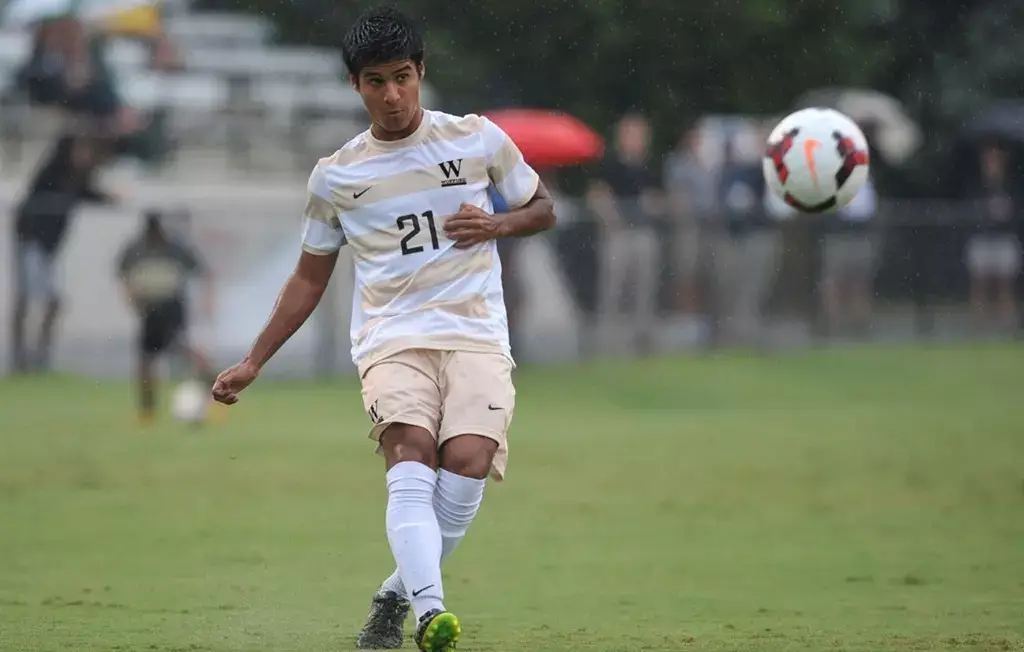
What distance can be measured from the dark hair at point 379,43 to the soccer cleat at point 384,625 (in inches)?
75.0

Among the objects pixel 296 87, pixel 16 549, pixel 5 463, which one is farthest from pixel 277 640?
pixel 296 87

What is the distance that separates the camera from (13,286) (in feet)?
70.2

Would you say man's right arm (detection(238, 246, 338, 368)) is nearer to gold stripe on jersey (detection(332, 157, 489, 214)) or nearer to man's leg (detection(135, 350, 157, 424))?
gold stripe on jersey (detection(332, 157, 489, 214))

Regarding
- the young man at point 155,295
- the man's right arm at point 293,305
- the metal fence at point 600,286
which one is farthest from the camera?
the metal fence at point 600,286

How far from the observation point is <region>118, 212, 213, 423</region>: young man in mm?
17969

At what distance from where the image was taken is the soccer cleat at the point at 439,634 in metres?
6.61

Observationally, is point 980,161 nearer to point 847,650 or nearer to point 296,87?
point 296,87

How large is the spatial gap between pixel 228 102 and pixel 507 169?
63.5ft

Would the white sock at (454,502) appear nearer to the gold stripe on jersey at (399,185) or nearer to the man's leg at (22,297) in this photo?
the gold stripe on jersey at (399,185)

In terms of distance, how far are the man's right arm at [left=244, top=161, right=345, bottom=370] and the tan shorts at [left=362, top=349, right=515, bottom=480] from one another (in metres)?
0.42

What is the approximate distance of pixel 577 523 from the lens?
11.9 metres

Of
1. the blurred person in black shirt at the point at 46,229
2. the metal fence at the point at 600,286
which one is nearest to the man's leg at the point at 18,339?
the blurred person in black shirt at the point at 46,229

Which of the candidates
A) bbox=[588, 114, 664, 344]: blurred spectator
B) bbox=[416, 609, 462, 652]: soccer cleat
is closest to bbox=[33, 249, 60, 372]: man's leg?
bbox=[588, 114, 664, 344]: blurred spectator

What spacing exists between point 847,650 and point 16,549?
16.3 feet
